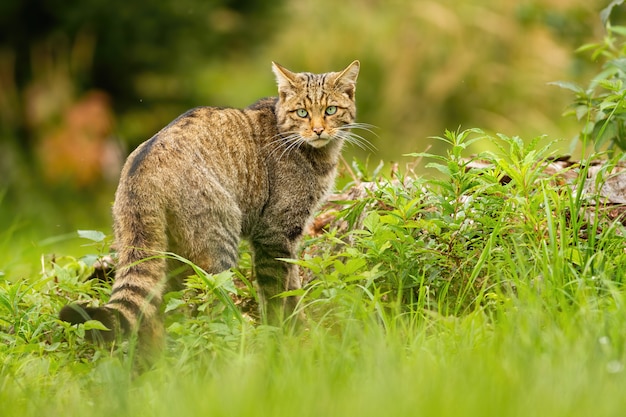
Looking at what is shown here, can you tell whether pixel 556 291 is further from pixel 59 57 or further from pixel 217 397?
pixel 59 57

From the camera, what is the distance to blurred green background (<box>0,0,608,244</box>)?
9.66 meters

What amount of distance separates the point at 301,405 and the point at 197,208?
161 cm

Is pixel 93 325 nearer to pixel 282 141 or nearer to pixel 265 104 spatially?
pixel 282 141

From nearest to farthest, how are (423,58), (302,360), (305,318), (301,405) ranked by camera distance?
(301,405), (302,360), (305,318), (423,58)

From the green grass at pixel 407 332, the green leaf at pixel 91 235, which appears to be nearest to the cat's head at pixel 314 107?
the green grass at pixel 407 332

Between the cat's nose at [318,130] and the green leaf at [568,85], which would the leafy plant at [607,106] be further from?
the cat's nose at [318,130]

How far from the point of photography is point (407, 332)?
3.24 metres

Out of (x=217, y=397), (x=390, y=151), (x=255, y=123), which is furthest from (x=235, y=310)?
(x=390, y=151)

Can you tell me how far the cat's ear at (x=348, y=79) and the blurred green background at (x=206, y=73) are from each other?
453cm

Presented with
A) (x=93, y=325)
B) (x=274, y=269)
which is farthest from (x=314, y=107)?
(x=93, y=325)

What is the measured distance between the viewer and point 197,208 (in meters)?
3.92

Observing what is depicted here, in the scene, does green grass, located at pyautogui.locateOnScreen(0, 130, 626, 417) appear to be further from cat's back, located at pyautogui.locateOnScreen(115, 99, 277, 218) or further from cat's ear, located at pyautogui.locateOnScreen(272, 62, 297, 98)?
cat's ear, located at pyautogui.locateOnScreen(272, 62, 297, 98)

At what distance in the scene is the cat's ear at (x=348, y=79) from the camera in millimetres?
4688

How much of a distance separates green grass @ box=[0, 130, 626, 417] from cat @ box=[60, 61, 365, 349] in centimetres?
15
